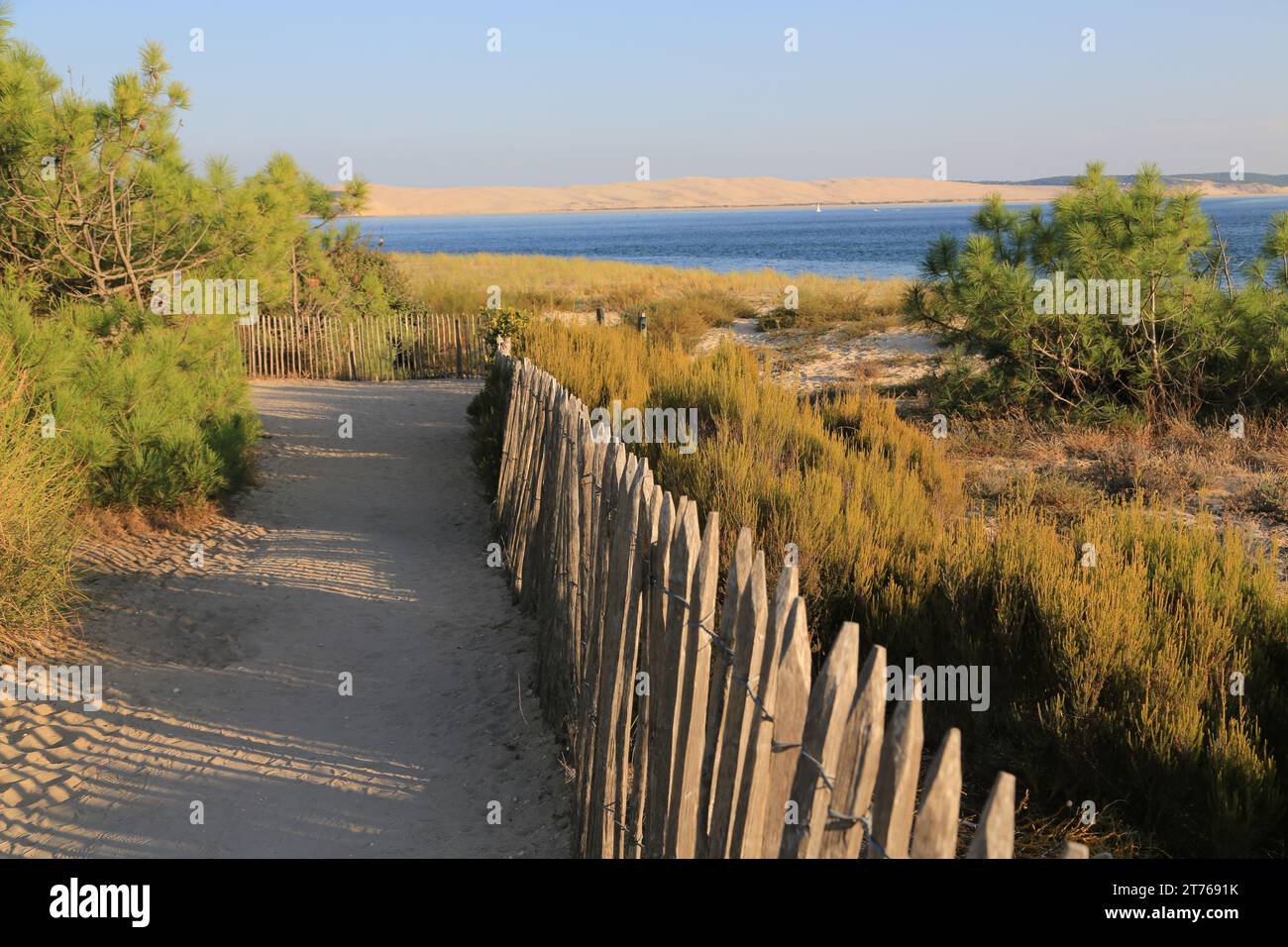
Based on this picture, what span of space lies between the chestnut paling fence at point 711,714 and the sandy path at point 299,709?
54 cm

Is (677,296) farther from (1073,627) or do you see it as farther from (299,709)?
(1073,627)

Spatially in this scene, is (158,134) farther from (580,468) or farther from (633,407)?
(580,468)

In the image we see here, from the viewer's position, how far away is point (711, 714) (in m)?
2.56

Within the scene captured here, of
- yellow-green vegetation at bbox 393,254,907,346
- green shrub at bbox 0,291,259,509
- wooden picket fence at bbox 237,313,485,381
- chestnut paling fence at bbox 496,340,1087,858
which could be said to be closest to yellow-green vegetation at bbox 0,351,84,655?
green shrub at bbox 0,291,259,509

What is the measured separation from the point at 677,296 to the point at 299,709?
22.8 meters

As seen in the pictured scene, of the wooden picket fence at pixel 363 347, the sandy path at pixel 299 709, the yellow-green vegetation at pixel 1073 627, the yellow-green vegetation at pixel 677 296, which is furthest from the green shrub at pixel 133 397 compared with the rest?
the wooden picket fence at pixel 363 347

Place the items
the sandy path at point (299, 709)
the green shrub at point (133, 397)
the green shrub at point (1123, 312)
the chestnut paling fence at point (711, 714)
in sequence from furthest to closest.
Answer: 1. the green shrub at point (1123, 312)
2. the green shrub at point (133, 397)
3. the sandy path at point (299, 709)
4. the chestnut paling fence at point (711, 714)

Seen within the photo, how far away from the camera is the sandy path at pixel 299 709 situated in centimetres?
396

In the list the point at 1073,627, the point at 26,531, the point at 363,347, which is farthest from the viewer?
the point at 363,347

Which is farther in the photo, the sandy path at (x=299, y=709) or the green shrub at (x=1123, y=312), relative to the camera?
the green shrub at (x=1123, y=312)

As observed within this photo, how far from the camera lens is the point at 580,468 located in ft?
14.9

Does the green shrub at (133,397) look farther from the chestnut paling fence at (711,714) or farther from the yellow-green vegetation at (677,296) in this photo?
the yellow-green vegetation at (677,296)

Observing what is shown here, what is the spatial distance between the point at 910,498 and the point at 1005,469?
3.16 m

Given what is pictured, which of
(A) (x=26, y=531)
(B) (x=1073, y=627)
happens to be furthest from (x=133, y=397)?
(B) (x=1073, y=627)
